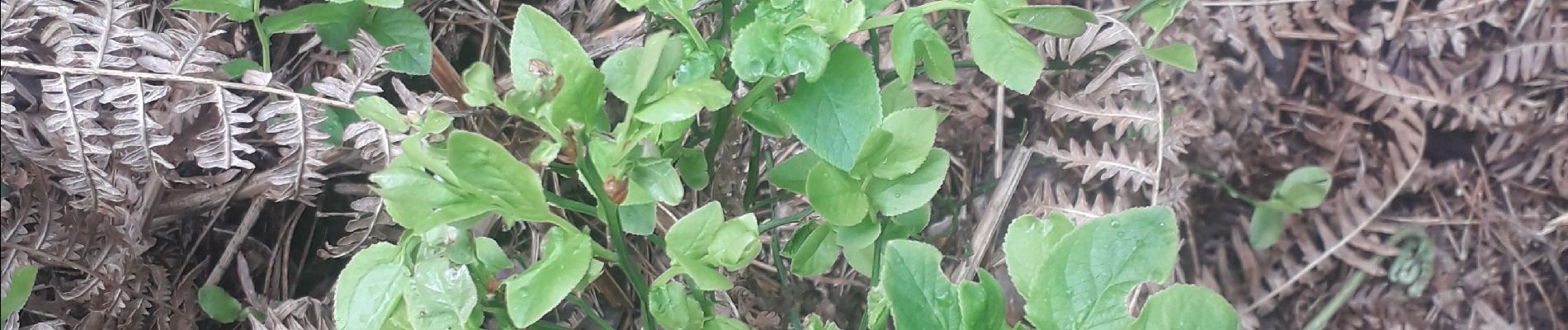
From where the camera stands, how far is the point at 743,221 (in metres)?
0.48

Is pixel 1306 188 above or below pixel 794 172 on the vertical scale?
below

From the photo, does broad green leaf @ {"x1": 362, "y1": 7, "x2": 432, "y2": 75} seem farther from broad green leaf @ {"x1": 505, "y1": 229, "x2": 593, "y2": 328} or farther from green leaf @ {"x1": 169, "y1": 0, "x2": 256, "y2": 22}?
broad green leaf @ {"x1": 505, "y1": 229, "x2": 593, "y2": 328}

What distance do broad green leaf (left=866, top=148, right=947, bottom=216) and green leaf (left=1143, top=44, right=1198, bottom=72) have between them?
20 centimetres

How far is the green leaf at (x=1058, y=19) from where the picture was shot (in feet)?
1.71

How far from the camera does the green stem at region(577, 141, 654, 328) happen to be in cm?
44

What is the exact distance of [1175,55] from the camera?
0.66 metres

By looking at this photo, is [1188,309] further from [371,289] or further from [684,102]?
[371,289]

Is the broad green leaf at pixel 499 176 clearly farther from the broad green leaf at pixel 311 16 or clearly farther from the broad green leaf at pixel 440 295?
the broad green leaf at pixel 311 16

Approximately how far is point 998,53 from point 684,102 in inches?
6.7

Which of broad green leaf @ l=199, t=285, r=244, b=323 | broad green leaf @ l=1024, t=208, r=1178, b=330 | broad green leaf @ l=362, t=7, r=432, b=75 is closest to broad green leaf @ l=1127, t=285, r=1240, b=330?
broad green leaf @ l=1024, t=208, r=1178, b=330

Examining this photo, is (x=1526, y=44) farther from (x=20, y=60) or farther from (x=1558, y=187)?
(x=20, y=60)

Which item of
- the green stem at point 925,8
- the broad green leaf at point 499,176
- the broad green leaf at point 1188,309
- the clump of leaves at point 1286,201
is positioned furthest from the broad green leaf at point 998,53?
the clump of leaves at point 1286,201

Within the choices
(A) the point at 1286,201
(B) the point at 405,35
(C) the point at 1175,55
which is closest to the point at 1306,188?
(A) the point at 1286,201

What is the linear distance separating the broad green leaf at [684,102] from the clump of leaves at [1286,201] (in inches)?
41.4
